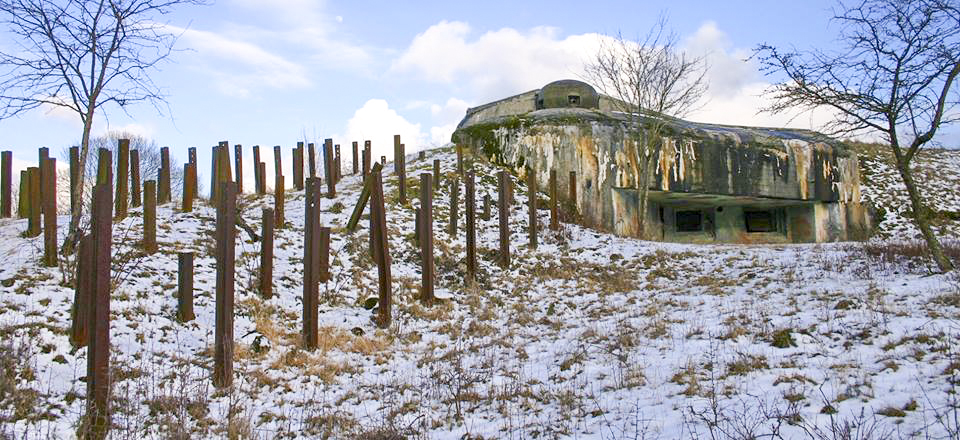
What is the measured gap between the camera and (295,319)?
8250 mm

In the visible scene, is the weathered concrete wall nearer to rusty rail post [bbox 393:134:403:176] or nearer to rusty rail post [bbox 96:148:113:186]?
rusty rail post [bbox 393:134:403:176]

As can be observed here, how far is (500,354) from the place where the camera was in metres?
7.28

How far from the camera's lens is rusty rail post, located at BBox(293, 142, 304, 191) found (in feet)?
52.6

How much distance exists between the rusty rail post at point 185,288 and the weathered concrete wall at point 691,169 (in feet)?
41.2

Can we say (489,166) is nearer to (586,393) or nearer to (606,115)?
(606,115)

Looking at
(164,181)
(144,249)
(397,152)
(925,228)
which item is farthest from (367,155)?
(925,228)

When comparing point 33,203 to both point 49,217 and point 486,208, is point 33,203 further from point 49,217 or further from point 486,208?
point 486,208

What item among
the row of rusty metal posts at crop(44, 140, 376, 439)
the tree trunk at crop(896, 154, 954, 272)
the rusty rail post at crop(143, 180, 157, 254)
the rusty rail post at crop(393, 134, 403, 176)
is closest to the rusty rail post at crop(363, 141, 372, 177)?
the rusty rail post at crop(393, 134, 403, 176)

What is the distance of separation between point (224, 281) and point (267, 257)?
2.55m

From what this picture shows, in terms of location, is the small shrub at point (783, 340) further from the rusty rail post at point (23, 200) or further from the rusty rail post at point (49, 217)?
the rusty rail post at point (23, 200)

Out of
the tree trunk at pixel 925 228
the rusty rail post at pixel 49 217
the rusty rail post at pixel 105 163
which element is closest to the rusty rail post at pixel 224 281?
the rusty rail post at pixel 49 217

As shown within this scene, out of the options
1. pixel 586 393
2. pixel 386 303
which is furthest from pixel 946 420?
pixel 386 303

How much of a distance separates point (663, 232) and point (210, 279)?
1618 cm

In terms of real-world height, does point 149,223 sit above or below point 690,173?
below
